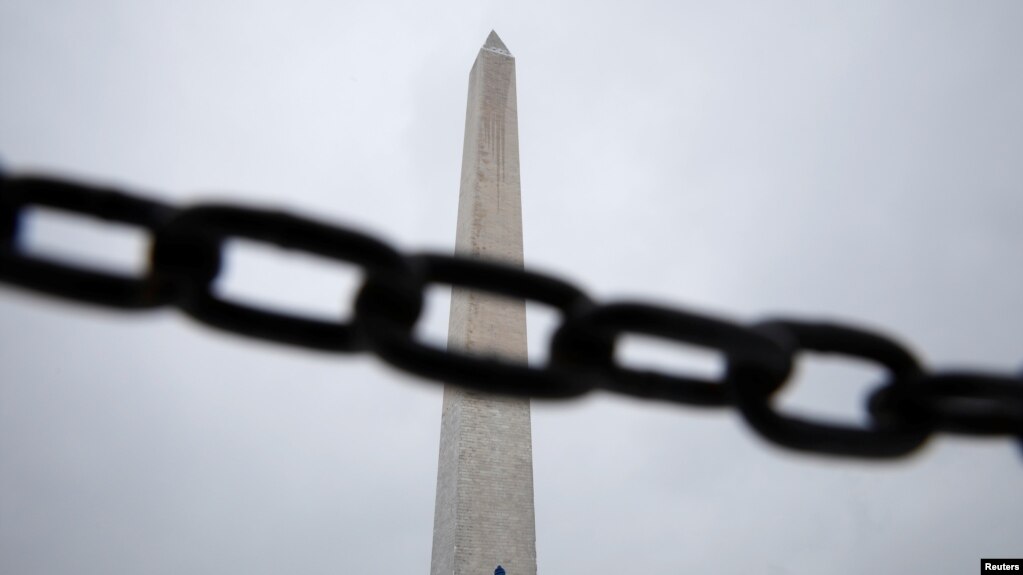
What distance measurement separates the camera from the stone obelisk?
972 cm

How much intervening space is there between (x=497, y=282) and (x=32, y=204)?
0.50 m

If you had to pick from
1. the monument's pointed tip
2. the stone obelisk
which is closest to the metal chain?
the stone obelisk

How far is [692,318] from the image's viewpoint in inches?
39.3

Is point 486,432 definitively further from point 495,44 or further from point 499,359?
point 499,359

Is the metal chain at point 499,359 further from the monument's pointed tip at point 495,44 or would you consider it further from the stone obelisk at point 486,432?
the monument's pointed tip at point 495,44

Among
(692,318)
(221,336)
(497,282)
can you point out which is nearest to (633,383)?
(692,318)

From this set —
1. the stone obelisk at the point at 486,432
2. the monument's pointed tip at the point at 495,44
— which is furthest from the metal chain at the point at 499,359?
the monument's pointed tip at the point at 495,44

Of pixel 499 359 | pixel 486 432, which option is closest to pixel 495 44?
pixel 486 432

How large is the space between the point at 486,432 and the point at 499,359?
9.22 m

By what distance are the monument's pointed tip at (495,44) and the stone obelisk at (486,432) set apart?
5.31 ft

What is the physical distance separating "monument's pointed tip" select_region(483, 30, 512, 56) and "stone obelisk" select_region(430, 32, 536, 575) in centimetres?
162

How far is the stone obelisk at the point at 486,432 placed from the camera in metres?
9.72

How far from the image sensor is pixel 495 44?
41.4 ft

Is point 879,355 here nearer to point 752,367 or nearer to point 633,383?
point 752,367
